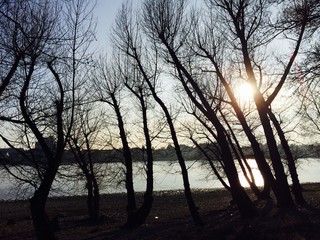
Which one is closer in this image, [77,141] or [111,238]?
[111,238]

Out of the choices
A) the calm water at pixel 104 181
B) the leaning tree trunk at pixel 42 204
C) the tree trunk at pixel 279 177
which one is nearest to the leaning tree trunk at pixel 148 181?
the calm water at pixel 104 181

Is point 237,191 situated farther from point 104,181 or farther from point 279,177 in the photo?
point 104,181

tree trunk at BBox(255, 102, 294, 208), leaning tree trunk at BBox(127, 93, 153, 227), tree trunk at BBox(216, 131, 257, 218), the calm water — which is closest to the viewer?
tree trunk at BBox(216, 131, 257, 218)

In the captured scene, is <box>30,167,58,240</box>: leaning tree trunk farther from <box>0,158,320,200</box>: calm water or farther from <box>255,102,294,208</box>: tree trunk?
<box>255,102,294,208</box>: tree trunk

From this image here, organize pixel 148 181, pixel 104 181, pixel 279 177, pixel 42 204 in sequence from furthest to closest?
pixel 104 181 → pixel 148 181 → pixel 279 177 → pixel 42 204

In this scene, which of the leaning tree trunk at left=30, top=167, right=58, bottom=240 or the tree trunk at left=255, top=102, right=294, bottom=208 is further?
the tree trunk at left=255, top=102, right=294, bottom=208

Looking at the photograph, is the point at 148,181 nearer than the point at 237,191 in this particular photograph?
No

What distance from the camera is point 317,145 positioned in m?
48.6

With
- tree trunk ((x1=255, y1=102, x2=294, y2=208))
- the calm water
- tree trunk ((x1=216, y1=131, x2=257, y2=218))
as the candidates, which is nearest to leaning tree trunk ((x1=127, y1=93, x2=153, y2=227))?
the calm water

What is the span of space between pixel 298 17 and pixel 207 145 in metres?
18.7

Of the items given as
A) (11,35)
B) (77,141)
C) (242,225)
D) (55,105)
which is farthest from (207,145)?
(11,35)

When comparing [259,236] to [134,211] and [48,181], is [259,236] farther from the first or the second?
[134,211]

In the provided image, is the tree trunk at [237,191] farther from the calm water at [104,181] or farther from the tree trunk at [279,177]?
the calm water at [104,181]

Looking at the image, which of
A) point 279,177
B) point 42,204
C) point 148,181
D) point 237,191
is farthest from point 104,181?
point 42,204
